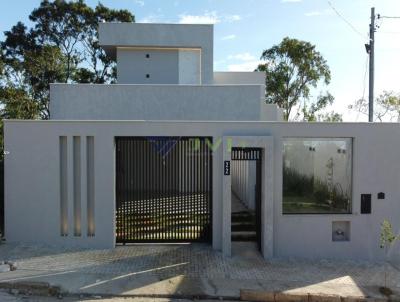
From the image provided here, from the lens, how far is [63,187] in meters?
9.67

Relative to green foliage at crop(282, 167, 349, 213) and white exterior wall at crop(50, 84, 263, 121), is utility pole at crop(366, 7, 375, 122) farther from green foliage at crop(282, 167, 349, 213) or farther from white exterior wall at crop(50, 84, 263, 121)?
green foliage at crop(282, 167, 349, 213)

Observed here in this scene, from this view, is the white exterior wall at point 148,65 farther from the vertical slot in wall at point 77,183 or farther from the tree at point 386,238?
the tree at point 386,238

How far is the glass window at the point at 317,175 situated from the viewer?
31.5ft

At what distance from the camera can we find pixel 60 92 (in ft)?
44.5

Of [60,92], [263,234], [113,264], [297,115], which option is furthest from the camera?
[297,115]

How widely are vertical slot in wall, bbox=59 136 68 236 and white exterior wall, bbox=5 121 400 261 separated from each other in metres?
0.14

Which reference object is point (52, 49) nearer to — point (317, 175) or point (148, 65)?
point (148, 65)

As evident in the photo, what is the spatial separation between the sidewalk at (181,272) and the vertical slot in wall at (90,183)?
671 millimetres

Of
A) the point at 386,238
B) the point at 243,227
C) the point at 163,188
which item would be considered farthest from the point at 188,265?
the point at 386,238

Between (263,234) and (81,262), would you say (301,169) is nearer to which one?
(263,234)

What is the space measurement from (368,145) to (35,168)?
8.19 metres

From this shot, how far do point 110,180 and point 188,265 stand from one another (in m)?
2.82

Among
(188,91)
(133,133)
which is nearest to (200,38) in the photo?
(188,91)


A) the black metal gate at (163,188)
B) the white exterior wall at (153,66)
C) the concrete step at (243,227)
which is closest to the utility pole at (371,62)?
the white exterior wall at (153,66)
